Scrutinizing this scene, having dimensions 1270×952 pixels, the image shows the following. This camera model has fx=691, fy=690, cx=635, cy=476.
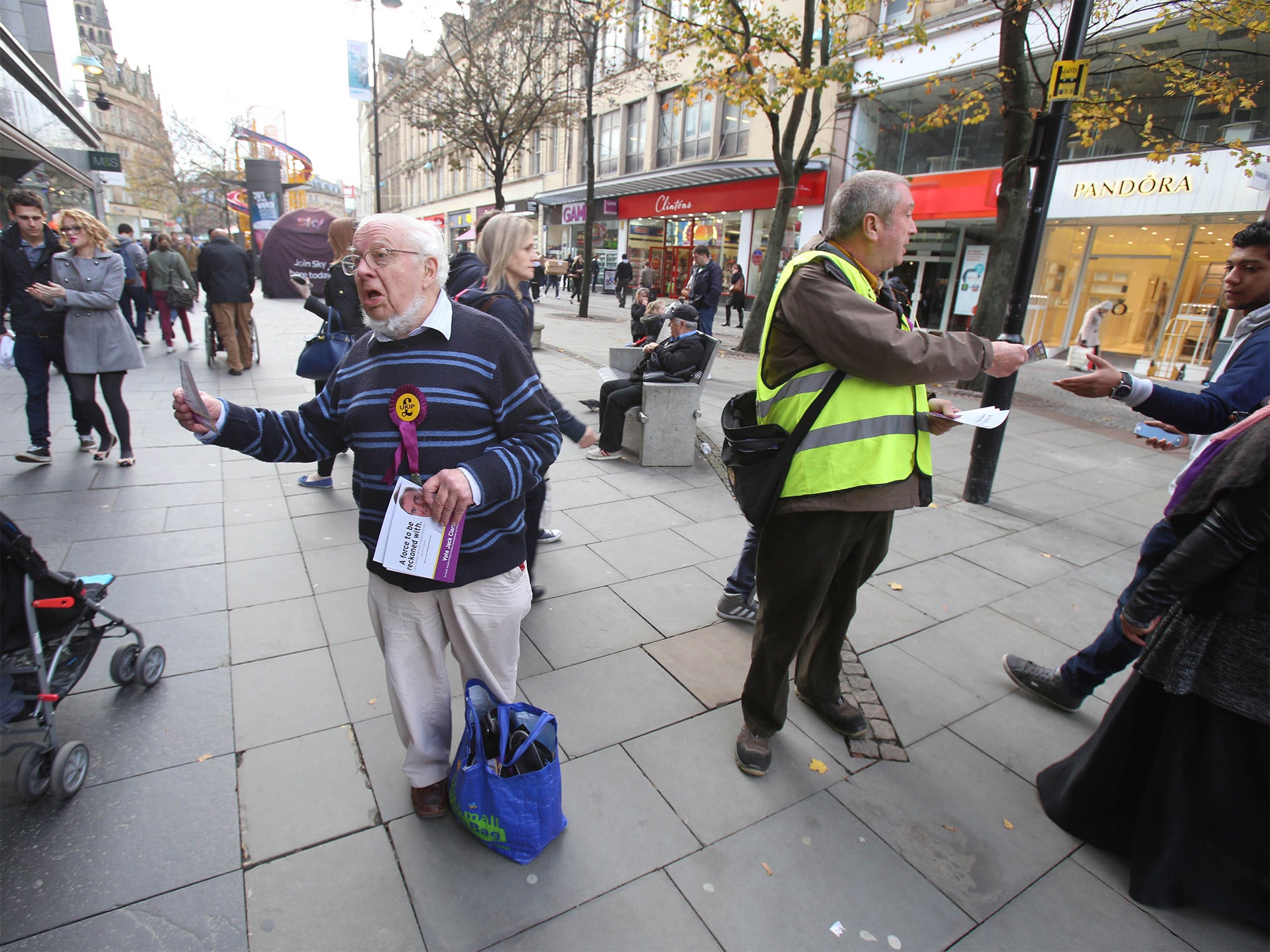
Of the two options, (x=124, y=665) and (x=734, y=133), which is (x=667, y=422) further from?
(x=734, y=133)

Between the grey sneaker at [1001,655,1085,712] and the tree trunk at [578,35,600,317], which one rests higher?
the tree trunk at [578,35,600,317]

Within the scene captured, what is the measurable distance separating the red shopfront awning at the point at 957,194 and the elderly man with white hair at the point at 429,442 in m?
17.0

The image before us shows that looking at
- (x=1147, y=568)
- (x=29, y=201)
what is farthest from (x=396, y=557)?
(x=29, y=201)

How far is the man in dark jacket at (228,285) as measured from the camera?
8.79m

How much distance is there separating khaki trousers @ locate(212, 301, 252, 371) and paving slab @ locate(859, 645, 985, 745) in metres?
9.09

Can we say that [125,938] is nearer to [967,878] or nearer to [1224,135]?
[967,878]

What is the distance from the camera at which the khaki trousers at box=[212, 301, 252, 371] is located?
355 inches

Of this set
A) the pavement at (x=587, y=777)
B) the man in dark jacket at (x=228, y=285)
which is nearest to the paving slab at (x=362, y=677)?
the pavement at (x=587, y=777)

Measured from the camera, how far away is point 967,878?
2.16 meters

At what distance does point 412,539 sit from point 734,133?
24340 mm

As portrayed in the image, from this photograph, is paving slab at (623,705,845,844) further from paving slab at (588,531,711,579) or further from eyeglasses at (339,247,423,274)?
eyeglasses at (339,247,423,274)

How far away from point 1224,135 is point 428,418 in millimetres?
17251

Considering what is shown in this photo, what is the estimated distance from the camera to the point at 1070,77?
15.2 ft

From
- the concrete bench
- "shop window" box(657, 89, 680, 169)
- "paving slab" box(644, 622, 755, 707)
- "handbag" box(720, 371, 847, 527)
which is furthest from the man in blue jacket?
"shop window" box(657, 89, 680, 169)
